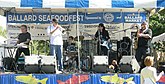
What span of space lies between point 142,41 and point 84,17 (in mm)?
4195

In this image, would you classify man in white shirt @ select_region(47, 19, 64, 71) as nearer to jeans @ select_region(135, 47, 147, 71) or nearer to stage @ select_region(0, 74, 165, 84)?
stage @ select_region(0, 74, 165, 84)

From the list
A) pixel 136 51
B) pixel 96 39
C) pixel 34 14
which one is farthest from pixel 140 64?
pixel 34 14

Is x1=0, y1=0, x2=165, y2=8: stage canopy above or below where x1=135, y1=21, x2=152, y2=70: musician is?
above

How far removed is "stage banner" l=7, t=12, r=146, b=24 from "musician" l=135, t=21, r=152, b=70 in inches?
149

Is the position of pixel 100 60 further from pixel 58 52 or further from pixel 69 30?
pixel 69 30

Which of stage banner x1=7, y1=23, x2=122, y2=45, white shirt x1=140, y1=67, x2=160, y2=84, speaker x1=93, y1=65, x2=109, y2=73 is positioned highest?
stage banner x1=7, y1=23, x2=122, y2=45

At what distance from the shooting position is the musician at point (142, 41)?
12.0 m

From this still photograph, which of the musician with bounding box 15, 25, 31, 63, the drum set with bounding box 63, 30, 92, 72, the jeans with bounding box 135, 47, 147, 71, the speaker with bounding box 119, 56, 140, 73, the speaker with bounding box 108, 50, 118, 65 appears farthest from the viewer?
the speaker with bounding box 108, 50, 118, 65

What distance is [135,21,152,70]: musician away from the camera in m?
12.0

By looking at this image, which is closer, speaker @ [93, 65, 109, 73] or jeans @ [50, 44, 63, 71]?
speaker @ [93, 65, 109, 73]

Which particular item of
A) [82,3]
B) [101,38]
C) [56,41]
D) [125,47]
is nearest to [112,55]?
[125,47]

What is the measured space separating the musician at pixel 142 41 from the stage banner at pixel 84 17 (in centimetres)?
378

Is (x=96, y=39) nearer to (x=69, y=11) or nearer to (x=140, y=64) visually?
(x=140, y=64)

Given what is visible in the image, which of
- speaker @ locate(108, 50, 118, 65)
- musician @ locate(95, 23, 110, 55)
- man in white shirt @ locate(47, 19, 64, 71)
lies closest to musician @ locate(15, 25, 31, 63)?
man in white shirt @ locate(47, 19, 64, 71)
